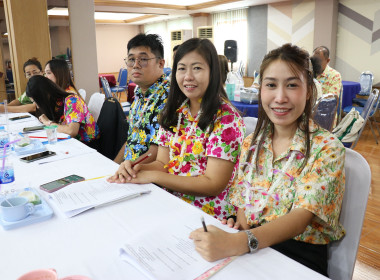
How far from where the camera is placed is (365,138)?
5363mm

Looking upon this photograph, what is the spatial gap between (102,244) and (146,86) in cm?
134

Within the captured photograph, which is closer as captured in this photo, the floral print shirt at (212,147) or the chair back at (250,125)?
the floral print shirt at (212,147)

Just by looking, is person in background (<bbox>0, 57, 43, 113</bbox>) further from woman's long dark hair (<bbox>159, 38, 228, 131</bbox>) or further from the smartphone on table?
woman's long dark hair (<bbox>159, 38, 228, 131</bbox>)

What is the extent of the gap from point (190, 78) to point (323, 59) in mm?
3673

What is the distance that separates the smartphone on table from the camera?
133cm

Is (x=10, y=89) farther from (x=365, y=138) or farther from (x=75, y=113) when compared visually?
(x=365, y=138)

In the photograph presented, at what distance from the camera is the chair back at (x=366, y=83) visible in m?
6.09

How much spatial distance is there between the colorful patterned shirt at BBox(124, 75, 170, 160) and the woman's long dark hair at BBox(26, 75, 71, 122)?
0.86 m

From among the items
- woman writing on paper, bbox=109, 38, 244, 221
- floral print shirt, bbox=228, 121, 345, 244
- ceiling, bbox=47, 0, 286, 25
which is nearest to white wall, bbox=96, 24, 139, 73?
ceiling, bbox=47, 0, 286, 25

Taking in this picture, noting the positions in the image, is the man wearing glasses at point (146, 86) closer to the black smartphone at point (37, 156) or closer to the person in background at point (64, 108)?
A: the black smartphone at point (37, 156)

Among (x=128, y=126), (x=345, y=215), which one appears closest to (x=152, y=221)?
(x=345, y=215)

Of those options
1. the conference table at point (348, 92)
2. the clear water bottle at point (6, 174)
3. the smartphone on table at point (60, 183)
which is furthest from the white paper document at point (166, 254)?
the conference table at point (348, 92)

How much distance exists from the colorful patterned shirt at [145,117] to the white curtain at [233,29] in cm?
745

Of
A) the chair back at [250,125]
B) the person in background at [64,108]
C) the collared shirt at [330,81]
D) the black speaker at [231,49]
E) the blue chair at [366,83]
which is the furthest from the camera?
the black speaker at [231,49]
